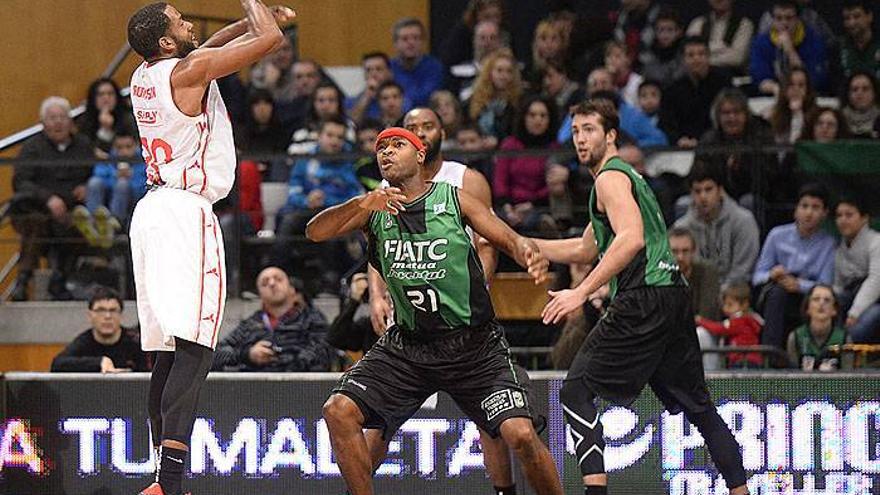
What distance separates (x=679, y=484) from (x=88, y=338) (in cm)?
377

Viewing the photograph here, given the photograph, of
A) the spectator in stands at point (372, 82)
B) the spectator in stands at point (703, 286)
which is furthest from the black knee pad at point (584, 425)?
the spectator in stands at point (372, 82)

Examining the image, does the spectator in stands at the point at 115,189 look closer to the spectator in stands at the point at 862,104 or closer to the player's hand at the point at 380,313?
the player's hand at the point at 380,313

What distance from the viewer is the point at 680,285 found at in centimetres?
814

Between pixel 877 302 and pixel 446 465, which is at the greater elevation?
pixel 877 302

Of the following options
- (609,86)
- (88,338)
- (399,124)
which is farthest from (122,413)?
(609,86)

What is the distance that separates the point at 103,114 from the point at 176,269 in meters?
6.51

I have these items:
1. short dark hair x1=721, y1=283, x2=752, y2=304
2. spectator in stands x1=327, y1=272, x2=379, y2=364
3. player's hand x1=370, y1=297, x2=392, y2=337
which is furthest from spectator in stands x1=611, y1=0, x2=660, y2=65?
player's hand x1=370, y1=297, x2=392, y2=337

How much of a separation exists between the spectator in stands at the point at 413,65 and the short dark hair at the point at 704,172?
2.95 m

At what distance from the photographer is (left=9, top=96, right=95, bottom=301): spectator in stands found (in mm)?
12273

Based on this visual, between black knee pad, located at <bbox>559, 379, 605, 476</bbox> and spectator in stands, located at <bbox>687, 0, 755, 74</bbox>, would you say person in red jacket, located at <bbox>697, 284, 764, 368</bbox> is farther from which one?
spectator in stands, located at <bbox>687, 0, 755, 74</bbox>

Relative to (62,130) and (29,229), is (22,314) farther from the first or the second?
(62,130)

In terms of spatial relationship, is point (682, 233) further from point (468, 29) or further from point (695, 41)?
point (468, 29)

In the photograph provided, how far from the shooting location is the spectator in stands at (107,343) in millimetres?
10266

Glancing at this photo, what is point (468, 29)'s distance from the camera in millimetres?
14438
